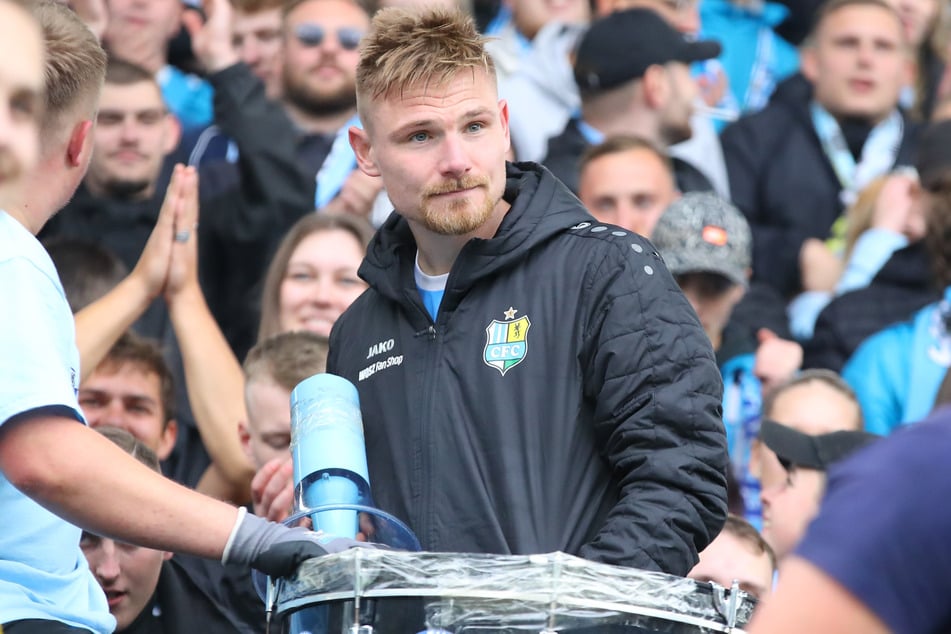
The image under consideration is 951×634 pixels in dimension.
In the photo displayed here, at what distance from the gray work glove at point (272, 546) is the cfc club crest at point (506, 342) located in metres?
0.58

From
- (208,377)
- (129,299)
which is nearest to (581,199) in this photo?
(208,377)

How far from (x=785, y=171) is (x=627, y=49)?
1410 millimetres

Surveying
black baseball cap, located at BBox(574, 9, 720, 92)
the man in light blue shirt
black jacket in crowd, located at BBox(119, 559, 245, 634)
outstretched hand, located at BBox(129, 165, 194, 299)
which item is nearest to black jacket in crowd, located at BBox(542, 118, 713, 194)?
black baseball cap, located at BBox(574, 9, 720, 92)

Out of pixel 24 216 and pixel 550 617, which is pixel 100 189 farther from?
pixel 550 617

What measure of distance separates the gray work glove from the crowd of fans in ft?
3.36

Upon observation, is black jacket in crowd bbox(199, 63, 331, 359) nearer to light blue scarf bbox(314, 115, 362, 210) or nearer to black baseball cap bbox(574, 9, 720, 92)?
light blue scarf bbox(314, 115, 362, 210)

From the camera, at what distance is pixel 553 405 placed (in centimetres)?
387

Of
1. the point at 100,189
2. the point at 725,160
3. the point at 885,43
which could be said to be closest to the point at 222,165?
the point at 100,189

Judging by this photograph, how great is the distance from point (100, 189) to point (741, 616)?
5.23 meters

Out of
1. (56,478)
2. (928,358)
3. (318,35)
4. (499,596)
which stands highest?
(318,35)

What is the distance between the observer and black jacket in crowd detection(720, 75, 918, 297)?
9195 mm

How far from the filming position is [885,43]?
30.4ft

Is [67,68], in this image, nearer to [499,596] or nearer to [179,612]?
[499,596]

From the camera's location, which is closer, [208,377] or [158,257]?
[158,257]
